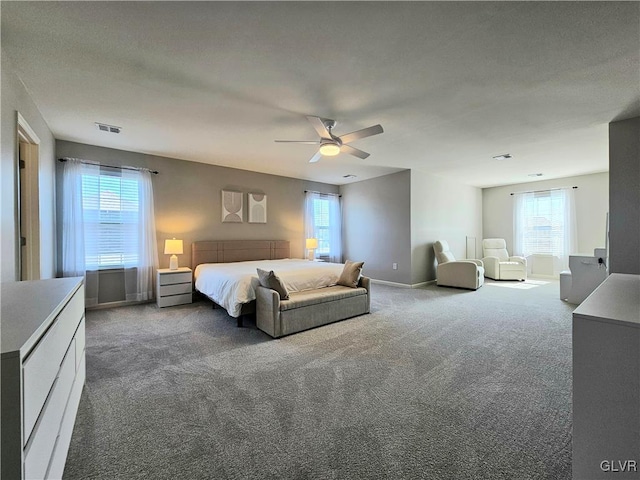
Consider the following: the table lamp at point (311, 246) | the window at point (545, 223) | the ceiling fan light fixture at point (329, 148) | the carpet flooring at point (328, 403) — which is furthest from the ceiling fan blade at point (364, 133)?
the window at point (545, 223)

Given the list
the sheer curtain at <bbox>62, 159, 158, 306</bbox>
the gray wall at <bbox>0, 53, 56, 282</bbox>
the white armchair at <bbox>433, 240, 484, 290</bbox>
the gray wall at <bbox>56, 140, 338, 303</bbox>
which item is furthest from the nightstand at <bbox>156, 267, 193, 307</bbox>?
the white armchair at <bbox>433, 240, 484, 290</bbox>

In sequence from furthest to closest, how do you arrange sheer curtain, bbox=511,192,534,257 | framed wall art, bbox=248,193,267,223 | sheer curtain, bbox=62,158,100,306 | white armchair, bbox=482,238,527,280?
sheer curtain, bbox=511,192,534,257 → white armchair, bbox=482,238,527,280 → framed wall art, bbox=248,193,267,223 → sheer curtain, bbox=62,158,100,306

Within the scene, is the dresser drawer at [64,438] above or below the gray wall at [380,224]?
below

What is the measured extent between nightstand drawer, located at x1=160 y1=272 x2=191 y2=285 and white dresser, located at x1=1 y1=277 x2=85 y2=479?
2693 mm

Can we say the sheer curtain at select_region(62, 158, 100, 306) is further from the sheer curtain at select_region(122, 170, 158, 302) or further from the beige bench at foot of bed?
the beige bench at foot of bed

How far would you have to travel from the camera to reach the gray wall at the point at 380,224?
20.0 feet

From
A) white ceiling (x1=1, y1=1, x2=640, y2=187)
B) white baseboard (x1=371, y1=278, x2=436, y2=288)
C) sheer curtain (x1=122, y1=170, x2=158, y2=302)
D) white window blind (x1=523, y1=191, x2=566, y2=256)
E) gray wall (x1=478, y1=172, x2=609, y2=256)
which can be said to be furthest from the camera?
white window blind (x1=523, y1=191, x2=566, y2=256)

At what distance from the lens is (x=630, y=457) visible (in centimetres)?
97

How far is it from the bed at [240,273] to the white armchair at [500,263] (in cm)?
476

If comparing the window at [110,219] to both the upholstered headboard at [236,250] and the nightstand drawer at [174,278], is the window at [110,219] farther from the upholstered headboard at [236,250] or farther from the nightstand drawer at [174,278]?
the upholstered headboard at [236,250]

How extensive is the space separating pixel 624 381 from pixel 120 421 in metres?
2.55

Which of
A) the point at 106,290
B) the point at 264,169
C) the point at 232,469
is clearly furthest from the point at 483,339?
the point at 106,290

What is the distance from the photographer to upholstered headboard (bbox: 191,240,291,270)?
5148 mm

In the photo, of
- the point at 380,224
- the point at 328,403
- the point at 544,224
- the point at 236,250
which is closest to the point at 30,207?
the point at 236,250
